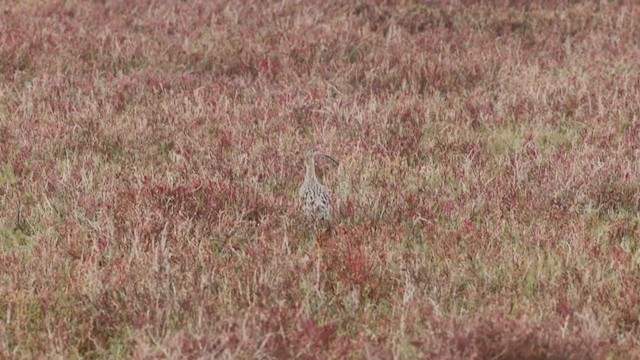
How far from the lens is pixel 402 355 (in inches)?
143

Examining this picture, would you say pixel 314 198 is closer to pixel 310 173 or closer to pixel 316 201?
pixel 316 201

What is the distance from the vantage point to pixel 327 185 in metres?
6.08

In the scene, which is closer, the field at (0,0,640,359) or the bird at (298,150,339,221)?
the field at (0,0,640,359)

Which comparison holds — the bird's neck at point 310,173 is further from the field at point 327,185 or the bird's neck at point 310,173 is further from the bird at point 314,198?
the field at point 327,185

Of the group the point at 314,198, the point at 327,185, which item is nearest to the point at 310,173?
the point at 314,198

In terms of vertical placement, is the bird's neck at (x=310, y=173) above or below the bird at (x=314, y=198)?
above

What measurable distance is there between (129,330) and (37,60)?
686 centimetres

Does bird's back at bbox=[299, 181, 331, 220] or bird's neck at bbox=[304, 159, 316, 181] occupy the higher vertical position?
bird's neck at bbox=[304, 159, 316, 181]

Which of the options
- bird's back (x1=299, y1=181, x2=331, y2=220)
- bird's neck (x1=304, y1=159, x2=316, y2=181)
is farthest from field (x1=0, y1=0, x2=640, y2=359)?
bird's neck (x1=304, y1=159, x2=316, y2=181)

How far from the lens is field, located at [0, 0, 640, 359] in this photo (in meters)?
3.82

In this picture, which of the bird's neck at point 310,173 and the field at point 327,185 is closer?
the field at point 327,185

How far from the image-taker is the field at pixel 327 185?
3.82 m

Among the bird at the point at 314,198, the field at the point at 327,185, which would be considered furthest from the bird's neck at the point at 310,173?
the field at the point at 327,185

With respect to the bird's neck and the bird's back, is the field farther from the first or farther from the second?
the bird's neck
